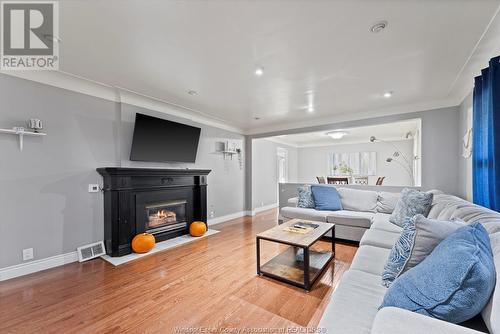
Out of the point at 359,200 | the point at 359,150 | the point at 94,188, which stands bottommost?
the point at 359,200

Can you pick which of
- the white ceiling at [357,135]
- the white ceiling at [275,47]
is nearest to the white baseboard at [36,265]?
the white ceiling at [275,47]

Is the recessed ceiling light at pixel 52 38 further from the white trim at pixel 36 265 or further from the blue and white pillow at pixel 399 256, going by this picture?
the blue and white pillow at pixel 399 256

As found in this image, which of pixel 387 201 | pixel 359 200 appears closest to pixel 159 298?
pixel 359 200

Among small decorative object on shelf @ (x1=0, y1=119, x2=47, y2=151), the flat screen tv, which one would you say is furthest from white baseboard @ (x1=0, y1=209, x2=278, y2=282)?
the flat screen tv

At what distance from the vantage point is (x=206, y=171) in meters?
4.29

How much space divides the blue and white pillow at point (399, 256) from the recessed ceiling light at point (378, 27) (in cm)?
159

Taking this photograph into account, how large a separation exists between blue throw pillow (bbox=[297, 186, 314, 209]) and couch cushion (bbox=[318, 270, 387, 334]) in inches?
103

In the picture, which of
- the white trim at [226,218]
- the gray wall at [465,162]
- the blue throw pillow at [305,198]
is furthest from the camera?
the white trim at [226,218]

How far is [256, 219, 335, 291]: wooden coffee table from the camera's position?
2156 mm

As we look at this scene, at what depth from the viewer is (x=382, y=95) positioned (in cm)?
341

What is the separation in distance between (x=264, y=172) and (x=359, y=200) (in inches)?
126

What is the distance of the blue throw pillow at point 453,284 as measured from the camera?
2.80ft

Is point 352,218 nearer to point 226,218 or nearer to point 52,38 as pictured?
point 226,218

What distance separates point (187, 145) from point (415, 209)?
3.77m
